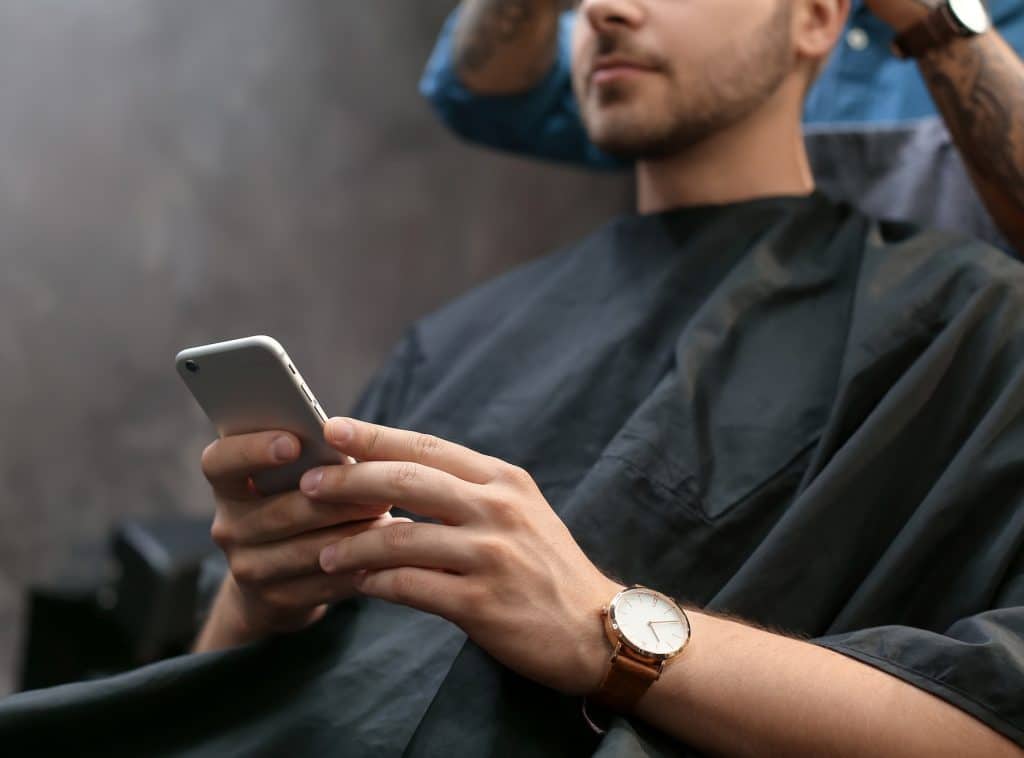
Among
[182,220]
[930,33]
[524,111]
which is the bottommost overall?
[182,220]

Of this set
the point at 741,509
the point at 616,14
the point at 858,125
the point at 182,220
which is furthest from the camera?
the point at 182,220

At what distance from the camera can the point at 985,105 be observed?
148 cm

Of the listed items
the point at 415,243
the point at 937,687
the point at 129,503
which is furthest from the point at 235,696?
the point at 415,243

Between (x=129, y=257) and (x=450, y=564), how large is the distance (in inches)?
97.7

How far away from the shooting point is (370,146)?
358 centimetres

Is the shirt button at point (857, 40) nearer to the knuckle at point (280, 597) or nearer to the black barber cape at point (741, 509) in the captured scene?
the black barber cape at point (741, 509)

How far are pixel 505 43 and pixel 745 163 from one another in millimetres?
631

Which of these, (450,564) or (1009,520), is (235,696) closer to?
(450,564)

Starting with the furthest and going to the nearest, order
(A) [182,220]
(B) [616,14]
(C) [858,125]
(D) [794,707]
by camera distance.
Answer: (A) [182,220], (C) [858,125], (B) [616,14], (D) [794,707]

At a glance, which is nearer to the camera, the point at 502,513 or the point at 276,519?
the point at 502,513

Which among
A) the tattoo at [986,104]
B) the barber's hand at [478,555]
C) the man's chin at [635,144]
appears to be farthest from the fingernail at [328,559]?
the tattoo at [986,104]

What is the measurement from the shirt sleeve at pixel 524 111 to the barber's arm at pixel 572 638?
1.28m

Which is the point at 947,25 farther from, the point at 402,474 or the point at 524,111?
the point at 402,474

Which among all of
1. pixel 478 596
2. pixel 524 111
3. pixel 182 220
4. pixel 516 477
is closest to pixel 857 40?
pixel 524 111
